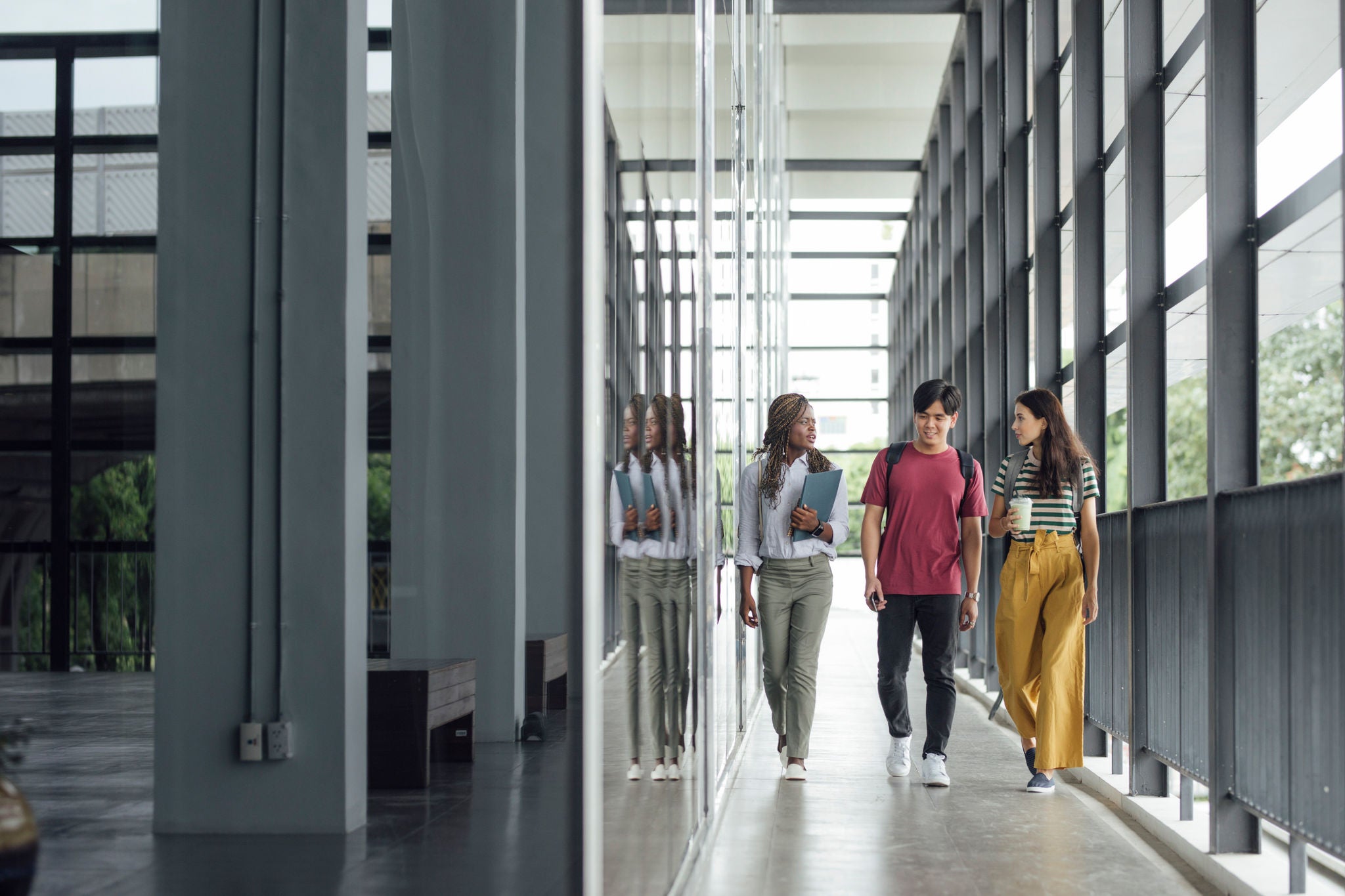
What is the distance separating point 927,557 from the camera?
5.86 m

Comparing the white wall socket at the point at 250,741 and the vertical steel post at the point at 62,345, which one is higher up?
the vertical steel post at the point at 62,345

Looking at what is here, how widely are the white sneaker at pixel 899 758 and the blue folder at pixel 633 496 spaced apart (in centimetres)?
306

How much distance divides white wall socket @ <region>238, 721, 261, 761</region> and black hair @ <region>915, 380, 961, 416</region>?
9.73 ft

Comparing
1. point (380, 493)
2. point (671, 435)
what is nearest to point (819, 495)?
point (671, 435)

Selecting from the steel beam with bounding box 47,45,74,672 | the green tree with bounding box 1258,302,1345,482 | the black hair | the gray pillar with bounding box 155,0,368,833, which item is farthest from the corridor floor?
the green tree with bounding box 1258,302,1345,482

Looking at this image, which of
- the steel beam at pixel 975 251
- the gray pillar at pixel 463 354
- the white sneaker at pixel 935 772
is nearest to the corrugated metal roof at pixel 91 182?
the gray pillar at pixel 463 354

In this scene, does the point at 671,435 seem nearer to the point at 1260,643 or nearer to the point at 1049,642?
the point at 1260,643

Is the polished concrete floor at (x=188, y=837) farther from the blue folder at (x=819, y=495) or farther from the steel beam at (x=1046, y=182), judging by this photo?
the steel beam at (x=1046, y=182)

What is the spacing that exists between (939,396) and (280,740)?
118 inches

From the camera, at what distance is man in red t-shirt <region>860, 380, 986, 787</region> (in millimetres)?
5859

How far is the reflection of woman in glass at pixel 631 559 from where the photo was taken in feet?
10.2

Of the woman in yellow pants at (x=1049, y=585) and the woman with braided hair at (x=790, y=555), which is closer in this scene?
the woman in yellow pants at (x=1049, y=585)

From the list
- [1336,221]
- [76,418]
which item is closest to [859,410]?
[1336,221]

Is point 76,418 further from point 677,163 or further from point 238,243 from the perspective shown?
point 677,163
